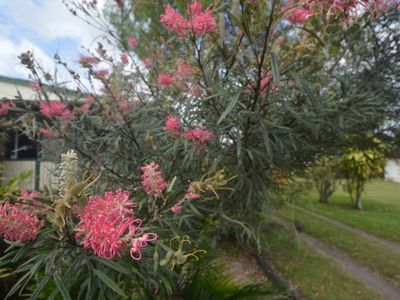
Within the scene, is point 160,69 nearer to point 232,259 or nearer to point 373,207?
point 232,259

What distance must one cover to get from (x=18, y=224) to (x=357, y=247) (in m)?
7.57

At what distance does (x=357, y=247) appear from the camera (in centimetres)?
714

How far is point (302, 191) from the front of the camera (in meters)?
6.23

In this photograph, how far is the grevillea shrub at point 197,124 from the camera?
1138 millimetres

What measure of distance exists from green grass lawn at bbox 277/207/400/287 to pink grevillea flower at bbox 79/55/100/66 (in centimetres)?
406

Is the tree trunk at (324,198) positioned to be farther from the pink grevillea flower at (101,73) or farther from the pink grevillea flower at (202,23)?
the pink grevillea flower at (202,23)

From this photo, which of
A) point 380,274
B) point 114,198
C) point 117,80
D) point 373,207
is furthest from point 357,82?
point 373,207

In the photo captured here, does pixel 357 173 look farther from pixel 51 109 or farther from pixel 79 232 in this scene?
pixel 79 232

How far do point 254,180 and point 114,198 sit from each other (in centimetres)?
150

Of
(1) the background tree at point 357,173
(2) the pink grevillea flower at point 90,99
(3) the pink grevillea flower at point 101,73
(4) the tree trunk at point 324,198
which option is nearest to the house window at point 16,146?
(2) the pink grevillea flower at point 90,99

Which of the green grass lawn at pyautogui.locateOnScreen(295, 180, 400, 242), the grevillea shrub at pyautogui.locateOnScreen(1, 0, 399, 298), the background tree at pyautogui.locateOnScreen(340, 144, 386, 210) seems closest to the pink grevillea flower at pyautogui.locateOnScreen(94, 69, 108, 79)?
the grevillea shrub at pyautogui.locateOnScreen(1, 0, 399, 298)

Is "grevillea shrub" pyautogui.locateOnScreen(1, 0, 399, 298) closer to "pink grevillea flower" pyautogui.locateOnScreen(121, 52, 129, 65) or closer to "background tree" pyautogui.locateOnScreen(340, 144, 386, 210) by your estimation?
"pink grevillea flower" pyautogui.locateOnScreen(121, 52, 129, 65)

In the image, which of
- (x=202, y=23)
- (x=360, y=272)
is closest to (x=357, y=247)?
(x=360, y=272)

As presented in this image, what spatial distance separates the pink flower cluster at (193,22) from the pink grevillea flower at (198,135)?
1.90 feet
